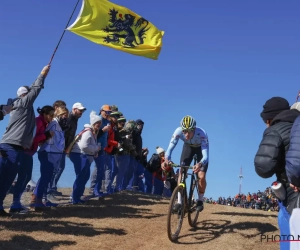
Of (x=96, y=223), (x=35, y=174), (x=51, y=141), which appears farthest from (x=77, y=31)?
(x=96, y=223)

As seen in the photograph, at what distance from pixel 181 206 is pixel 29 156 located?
351 centimetres

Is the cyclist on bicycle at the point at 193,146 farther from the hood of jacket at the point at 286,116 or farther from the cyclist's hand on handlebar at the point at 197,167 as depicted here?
the hood of jacket at the point at 286,116

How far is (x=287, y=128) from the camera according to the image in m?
4.21

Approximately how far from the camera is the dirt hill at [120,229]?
7.12 meters

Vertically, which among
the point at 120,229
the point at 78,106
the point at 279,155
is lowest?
the point at 120,229

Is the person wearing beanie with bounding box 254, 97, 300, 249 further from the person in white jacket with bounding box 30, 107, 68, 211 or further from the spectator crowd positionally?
the person in white jacket with bounding box 30, 107, 68, 211

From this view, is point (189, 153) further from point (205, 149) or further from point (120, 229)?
point (120, 229)

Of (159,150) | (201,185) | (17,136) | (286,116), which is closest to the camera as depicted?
(286,116)

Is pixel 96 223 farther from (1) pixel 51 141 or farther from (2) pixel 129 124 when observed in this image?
(2) pixel 129 124

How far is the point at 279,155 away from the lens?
13.6 ft

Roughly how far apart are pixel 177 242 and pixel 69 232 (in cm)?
221

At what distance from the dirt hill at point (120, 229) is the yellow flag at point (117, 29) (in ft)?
15.4

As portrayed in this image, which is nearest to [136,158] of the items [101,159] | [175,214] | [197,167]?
[101,159]

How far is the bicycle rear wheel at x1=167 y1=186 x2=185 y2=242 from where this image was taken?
7.63 m
